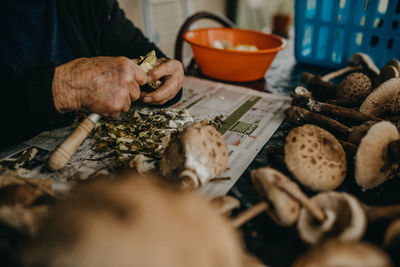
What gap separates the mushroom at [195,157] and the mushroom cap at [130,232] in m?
0.27

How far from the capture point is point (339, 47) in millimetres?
1640

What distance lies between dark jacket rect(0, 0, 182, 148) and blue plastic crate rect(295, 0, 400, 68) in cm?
102

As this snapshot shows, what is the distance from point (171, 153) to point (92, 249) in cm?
42

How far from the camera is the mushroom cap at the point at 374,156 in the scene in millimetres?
669

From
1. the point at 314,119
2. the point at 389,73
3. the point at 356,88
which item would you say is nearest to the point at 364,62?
the point at 389,73

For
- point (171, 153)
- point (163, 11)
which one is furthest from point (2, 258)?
point (163, 11)

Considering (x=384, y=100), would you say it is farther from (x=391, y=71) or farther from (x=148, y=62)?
(x=148, y=62)

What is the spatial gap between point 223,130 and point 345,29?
3.61 ft

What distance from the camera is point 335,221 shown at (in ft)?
1.95

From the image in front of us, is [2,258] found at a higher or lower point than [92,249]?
lower

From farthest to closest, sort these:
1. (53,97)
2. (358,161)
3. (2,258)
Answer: (53,97), (358,161), (2,258)

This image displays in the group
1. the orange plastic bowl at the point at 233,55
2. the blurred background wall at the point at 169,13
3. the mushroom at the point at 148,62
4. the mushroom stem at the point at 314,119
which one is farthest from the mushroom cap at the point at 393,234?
the blurred background wall at the point at 169,13

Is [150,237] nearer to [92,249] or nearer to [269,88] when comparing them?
[92,249]

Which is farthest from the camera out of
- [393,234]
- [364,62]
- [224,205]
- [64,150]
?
[364,62]
